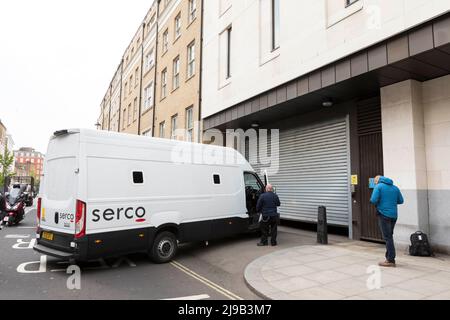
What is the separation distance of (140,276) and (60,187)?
7.67ft

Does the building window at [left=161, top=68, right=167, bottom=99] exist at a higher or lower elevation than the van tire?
higher

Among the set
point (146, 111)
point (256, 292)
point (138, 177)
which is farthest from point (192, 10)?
point (256, 292)

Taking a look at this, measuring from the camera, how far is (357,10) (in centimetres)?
834

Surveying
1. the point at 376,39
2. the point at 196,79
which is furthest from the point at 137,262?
the point at 196,79

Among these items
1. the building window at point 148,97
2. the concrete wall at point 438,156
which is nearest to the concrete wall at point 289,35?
the concrete wall at point 438,156

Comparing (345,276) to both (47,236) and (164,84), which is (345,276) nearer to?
(47,236)

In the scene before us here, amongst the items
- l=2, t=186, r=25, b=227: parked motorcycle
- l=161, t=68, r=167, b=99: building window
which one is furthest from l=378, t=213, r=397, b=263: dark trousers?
l=161, t=68, r=167, b=99: building window

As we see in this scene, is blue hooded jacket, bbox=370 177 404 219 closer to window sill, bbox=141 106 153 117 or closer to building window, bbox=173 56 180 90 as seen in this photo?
building window, bbox=173 56 180 90

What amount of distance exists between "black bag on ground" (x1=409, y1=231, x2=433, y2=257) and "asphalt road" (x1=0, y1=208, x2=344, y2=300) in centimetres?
282

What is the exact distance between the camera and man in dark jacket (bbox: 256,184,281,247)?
359 inches

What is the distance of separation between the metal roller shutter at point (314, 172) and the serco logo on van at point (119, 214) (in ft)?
20.5

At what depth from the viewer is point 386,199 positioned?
263 inches

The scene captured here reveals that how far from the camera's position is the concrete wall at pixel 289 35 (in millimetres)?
7551
